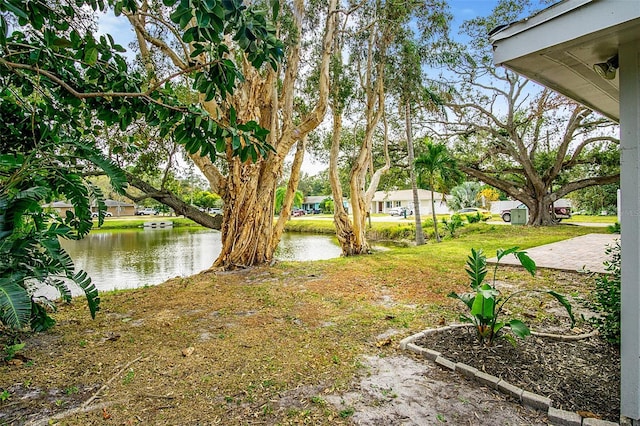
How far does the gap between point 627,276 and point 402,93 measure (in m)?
9.14

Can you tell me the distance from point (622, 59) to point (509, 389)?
217 cm

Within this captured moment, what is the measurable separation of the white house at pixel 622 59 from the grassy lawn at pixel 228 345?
5.52 feet

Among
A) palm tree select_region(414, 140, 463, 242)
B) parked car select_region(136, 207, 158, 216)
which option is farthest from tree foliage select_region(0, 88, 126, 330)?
parked car select_region(136, 207, 158, 216)

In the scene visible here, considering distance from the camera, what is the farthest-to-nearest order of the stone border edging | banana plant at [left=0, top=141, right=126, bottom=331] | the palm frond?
banana plant at [left=0, top=141, right=126, bottom=331] < the stone border edging < the palm frond

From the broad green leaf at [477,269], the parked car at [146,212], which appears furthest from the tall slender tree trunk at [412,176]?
the parked car at [146,212]

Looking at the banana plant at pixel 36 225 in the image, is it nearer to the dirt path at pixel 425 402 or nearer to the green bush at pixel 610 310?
the dirt path at pixel 425 402

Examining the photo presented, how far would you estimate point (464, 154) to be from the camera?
16.3m

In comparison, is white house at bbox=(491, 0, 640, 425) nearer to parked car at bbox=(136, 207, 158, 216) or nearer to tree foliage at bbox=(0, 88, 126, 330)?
tree foliage at bbox=(0, 88, 126, 330)

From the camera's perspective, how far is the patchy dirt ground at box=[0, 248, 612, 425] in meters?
2.18

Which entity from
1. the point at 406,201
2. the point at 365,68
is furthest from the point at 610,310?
the point at 406,201

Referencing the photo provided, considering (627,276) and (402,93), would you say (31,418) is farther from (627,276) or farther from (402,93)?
(402,93)

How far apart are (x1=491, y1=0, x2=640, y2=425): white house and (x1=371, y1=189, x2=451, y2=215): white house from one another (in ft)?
121

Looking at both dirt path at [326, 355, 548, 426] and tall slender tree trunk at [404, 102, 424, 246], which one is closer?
dirt path at [326, 355, 548, 426]

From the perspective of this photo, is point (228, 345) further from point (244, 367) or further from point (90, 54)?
point (90, 54)
